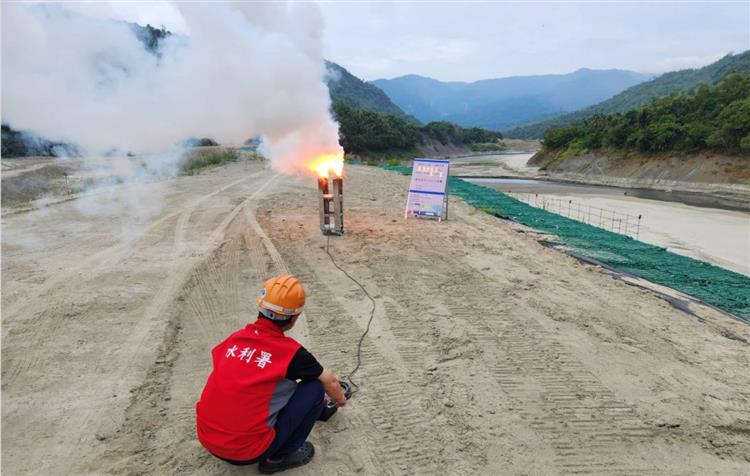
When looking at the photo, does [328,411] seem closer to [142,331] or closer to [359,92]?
[142,331]

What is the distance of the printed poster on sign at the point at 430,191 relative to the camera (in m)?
14.8

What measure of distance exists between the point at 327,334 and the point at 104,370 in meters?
2.70

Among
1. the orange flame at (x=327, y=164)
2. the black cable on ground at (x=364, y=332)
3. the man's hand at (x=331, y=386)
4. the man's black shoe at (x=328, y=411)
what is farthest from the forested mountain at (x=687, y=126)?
the man's hand at (x=331, y=386)

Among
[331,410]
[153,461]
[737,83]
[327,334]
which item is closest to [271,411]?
[331,410]

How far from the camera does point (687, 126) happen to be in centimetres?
4038

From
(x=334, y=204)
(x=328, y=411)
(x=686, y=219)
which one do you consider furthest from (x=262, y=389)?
(x=686, y=219)

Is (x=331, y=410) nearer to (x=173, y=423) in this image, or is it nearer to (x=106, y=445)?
(x=173, y=423)

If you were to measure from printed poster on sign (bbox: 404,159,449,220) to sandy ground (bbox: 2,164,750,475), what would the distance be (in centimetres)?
373

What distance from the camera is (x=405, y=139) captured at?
75.3m

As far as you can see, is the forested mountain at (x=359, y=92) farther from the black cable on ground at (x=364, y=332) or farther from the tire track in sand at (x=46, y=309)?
the black cable on ground at (x=364, y=332)

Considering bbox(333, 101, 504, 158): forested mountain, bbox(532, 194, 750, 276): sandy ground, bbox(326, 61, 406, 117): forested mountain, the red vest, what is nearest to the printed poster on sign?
bbox(532, 194, 750, 276): sandy ground

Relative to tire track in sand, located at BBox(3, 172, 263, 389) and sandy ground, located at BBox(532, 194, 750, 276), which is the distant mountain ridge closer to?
sandy ground, located at BBox(532, 194, 750, 276)

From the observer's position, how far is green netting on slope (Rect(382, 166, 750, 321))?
9398 millimetres

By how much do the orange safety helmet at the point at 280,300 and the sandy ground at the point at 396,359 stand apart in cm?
139
